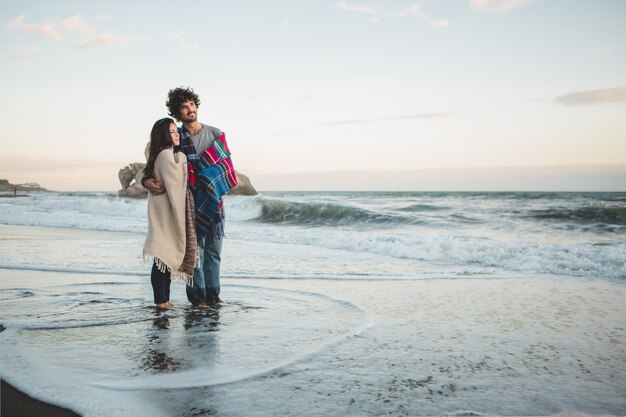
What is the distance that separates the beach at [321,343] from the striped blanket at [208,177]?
0.93 metres

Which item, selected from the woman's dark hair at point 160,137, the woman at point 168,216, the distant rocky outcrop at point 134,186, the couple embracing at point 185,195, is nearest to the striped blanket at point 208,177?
the couple embracing at point 185,195

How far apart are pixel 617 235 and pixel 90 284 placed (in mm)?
15104

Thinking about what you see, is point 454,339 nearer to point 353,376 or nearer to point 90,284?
point 353,376

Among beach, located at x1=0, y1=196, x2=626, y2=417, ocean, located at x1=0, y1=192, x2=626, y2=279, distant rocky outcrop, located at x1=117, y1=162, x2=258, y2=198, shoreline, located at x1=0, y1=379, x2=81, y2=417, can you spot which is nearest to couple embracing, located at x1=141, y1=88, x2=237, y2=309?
beach, located at x1=0, y1=196, x2=626, y2=417

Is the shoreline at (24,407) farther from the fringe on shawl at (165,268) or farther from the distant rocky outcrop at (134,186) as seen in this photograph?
the distant rocky outcrop at (134,186)

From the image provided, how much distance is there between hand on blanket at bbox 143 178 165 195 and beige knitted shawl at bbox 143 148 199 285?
0.04 m

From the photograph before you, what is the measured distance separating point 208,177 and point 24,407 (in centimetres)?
261

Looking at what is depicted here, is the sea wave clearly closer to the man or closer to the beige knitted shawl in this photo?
the man

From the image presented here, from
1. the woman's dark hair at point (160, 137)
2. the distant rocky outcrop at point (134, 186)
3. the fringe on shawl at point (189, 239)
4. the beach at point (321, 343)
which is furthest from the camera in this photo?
the distant rocky outcrop at point (134, 186)

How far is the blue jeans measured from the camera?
4.86 meters

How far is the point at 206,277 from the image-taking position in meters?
4.91

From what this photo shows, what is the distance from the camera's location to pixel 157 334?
3.73m

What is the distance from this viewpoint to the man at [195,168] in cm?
460

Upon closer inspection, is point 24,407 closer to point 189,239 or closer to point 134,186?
point 189,239
